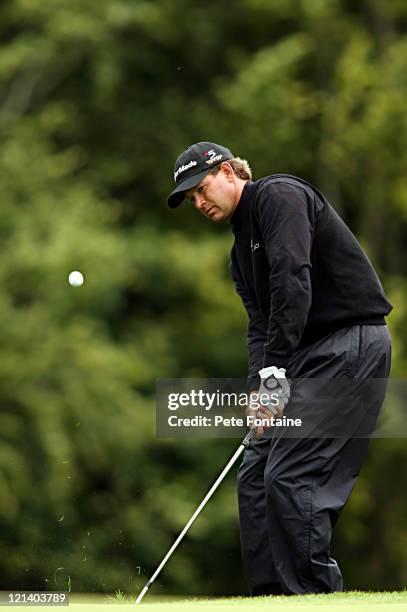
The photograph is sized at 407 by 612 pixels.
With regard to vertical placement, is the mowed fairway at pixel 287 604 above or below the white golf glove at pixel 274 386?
below

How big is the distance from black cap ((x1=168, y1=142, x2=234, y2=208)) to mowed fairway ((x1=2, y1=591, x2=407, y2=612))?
170cm

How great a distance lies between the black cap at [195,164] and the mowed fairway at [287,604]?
1.70 meters

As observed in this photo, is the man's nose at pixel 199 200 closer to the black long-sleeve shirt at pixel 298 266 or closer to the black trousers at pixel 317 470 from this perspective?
the black long-sleeve shirt at pixel 298 266

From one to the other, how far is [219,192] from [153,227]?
1622 cm

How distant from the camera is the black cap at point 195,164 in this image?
6.04 metres

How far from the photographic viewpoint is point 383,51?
76.7 feet

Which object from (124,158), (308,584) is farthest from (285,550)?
(124,158)

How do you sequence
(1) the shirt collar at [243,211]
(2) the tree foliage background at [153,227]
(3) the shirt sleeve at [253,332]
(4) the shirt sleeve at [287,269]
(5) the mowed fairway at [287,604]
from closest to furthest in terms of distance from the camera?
(5) the mowed fairway at [287,604]
(4) the shirt sleeve at [287,269]
(1) the shirt collar at [243,211]
(3) the shirt sleeve at [253,332]
(2) the tree foliage background at [153,227]

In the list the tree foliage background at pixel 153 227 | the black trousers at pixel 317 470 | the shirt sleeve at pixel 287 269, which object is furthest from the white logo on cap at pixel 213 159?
the tree foliage background at pixel 153 227

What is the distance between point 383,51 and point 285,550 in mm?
18536

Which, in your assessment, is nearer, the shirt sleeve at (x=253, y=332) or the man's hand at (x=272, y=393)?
the man's hand at (x=272, y=393)

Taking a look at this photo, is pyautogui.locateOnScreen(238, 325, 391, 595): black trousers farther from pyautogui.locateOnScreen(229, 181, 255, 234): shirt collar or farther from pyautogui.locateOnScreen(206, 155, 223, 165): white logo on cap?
pyautogui.locateOnScreen(206, 155, 223, 165): white logo on cap

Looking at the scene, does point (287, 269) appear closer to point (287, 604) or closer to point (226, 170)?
point (226, 170)

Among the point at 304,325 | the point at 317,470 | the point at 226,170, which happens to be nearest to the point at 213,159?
the point at 226,170
